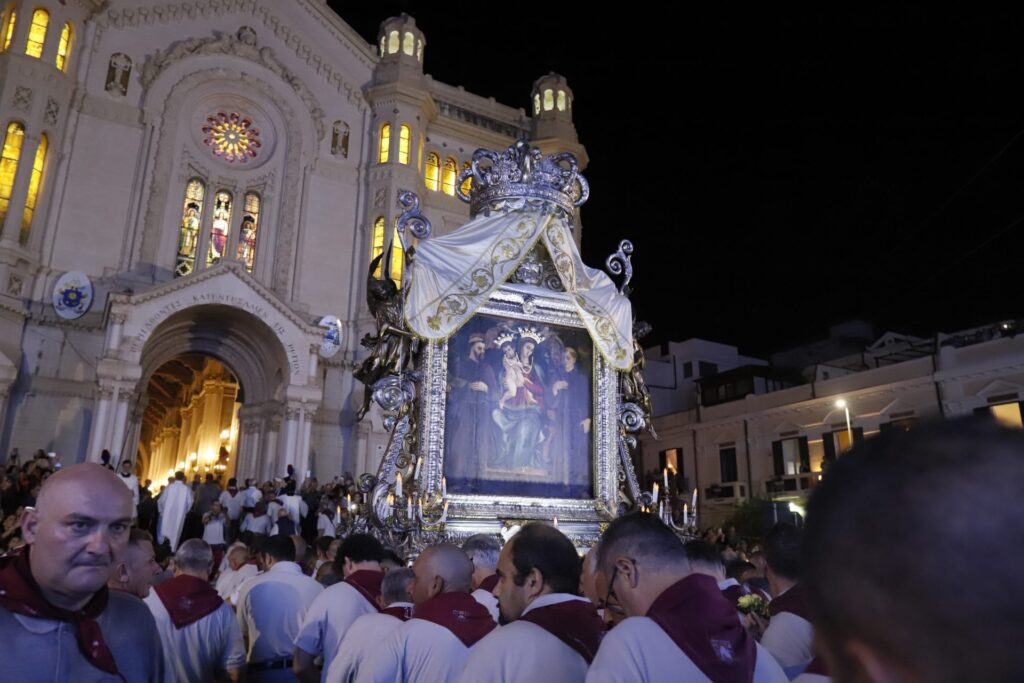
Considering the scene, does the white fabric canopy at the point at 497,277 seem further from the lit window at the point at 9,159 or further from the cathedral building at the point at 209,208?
the lit window at the point at 9,159

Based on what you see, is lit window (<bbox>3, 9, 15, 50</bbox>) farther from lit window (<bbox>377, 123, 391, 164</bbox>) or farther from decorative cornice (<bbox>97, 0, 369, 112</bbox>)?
lit window (<bbox>377, 123, 391, 164</bbox>)

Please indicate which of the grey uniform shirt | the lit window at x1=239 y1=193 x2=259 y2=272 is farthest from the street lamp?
the grey uniform shirt

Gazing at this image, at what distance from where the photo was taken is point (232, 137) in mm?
25031

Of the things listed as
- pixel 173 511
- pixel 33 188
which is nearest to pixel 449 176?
pixel 33 188

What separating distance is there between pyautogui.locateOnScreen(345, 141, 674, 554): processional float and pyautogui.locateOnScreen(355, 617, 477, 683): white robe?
5462 mm

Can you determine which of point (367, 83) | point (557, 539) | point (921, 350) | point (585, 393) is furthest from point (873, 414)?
point (557, 539)

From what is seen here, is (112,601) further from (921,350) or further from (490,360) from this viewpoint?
(921,350)

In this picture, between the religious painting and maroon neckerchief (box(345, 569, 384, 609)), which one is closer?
maroon neckerchief (box(345, 569, 384, 609))

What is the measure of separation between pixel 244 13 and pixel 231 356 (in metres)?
12.7

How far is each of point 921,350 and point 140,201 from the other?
30.5 m

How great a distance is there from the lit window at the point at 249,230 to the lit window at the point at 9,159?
6.61 m

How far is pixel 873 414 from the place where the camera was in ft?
85.5

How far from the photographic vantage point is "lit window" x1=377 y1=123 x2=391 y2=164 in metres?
26.9

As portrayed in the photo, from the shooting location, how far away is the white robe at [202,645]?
15.0 feet
